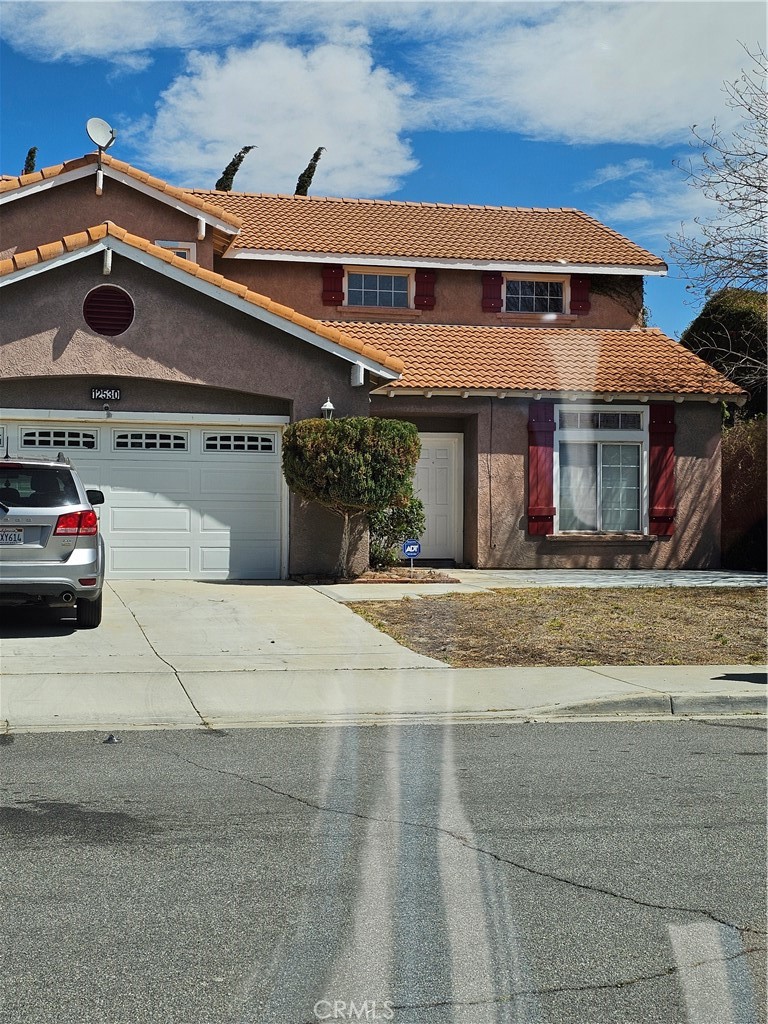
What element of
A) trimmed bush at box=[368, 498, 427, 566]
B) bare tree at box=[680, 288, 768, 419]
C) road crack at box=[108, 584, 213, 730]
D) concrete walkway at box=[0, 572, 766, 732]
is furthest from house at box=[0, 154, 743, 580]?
concrete walkway at box=[0, 572, 766, 732]

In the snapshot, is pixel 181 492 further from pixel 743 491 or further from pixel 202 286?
pixel 743 491

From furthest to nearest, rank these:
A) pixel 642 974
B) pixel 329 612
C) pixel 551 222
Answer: pixel 551 222 < pixel 329 612 < pixel 642 974

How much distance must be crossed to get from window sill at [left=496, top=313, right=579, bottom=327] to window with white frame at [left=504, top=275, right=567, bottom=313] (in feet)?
0.48

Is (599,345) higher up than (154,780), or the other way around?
(599,345)

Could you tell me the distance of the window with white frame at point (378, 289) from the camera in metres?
22.0

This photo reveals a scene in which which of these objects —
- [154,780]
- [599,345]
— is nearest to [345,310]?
[599,345]

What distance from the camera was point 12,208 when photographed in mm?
19406

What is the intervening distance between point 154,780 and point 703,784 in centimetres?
315

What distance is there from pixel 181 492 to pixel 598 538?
24.0ft

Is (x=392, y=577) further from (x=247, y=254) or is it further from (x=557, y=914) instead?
(x=557, y=914)

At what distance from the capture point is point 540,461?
19.7 meters

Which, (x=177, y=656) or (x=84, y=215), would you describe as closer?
(x=177, y=656)

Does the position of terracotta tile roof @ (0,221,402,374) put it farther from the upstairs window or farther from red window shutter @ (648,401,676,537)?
the upstairs window

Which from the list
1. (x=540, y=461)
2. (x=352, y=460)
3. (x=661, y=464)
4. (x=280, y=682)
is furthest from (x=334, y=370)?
(x=280, y=682)
